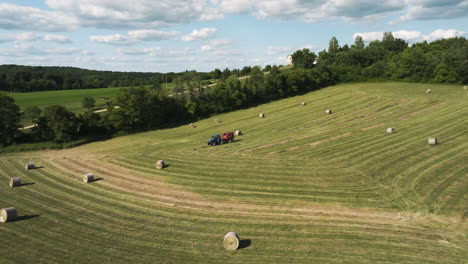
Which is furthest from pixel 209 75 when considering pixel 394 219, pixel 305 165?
pixel 394 219

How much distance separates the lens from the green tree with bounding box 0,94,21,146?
46438 millimetres

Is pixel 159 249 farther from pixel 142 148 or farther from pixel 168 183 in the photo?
pixel 142 148

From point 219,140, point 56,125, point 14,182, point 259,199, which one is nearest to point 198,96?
point 56,125

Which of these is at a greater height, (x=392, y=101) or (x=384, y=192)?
(x=392, y=101)

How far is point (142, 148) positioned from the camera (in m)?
41.4

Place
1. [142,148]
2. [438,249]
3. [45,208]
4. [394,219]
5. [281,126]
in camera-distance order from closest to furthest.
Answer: [438,249] → [394,219] → [45,208] → [142,148] → [281,126]

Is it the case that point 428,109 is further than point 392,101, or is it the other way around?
point 392,101

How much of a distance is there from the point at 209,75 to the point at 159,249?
113 meters

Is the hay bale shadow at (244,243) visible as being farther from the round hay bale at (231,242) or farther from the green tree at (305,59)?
the green tree at (305,59)

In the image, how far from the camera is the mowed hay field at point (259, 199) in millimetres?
16266

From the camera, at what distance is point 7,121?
153ft

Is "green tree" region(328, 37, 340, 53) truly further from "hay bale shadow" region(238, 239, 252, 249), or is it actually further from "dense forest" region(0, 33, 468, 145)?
"hay bale shadow" region(238, 239, 252, 249)

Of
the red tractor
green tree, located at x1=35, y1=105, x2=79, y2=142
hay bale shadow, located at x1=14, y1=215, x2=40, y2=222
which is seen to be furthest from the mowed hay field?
green tree, located at x1=35, y1=105, x2=79, y2=142

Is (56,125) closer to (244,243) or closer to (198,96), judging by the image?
(198,96)
